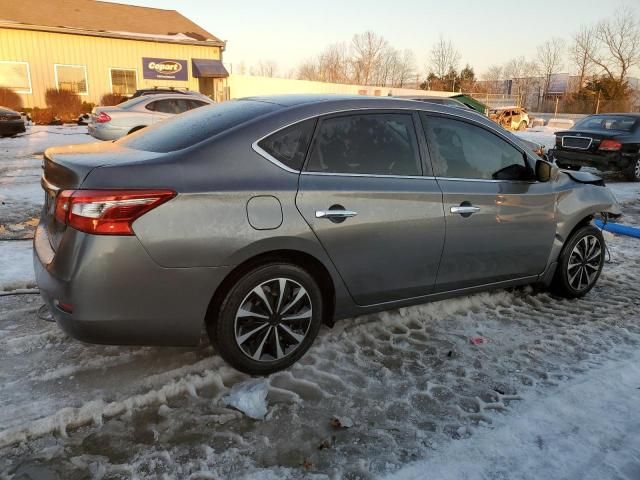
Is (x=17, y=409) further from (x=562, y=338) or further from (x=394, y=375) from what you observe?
(x=562, y=338)

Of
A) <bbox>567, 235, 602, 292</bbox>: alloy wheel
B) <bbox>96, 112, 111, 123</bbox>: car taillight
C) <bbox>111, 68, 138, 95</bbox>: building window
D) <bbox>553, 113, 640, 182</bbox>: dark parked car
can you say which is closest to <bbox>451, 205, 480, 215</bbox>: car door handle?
<bbox>567, 235, 602, 292</bbox>: alloy wheel

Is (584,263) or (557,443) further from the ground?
(584,263)

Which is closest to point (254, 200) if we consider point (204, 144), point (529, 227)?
point (204, 144)

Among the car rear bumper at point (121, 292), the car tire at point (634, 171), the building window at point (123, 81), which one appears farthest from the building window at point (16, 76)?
the car rear bumper at point (121, 292)

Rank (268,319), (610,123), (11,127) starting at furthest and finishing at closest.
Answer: (11,127)
(610,123)
(268,319)

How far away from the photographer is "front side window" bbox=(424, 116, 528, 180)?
3.64m

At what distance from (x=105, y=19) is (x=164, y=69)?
492 centimetres

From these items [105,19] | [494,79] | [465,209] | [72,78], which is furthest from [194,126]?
[494,79]

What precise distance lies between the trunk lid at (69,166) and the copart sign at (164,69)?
28.9 meters

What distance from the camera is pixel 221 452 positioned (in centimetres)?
250

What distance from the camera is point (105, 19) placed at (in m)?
30.6

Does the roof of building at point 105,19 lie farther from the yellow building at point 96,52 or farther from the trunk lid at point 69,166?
the trunk lid at point 69,166

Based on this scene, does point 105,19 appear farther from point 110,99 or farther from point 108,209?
point 108,209

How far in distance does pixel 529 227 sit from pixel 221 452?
286 centimetres
